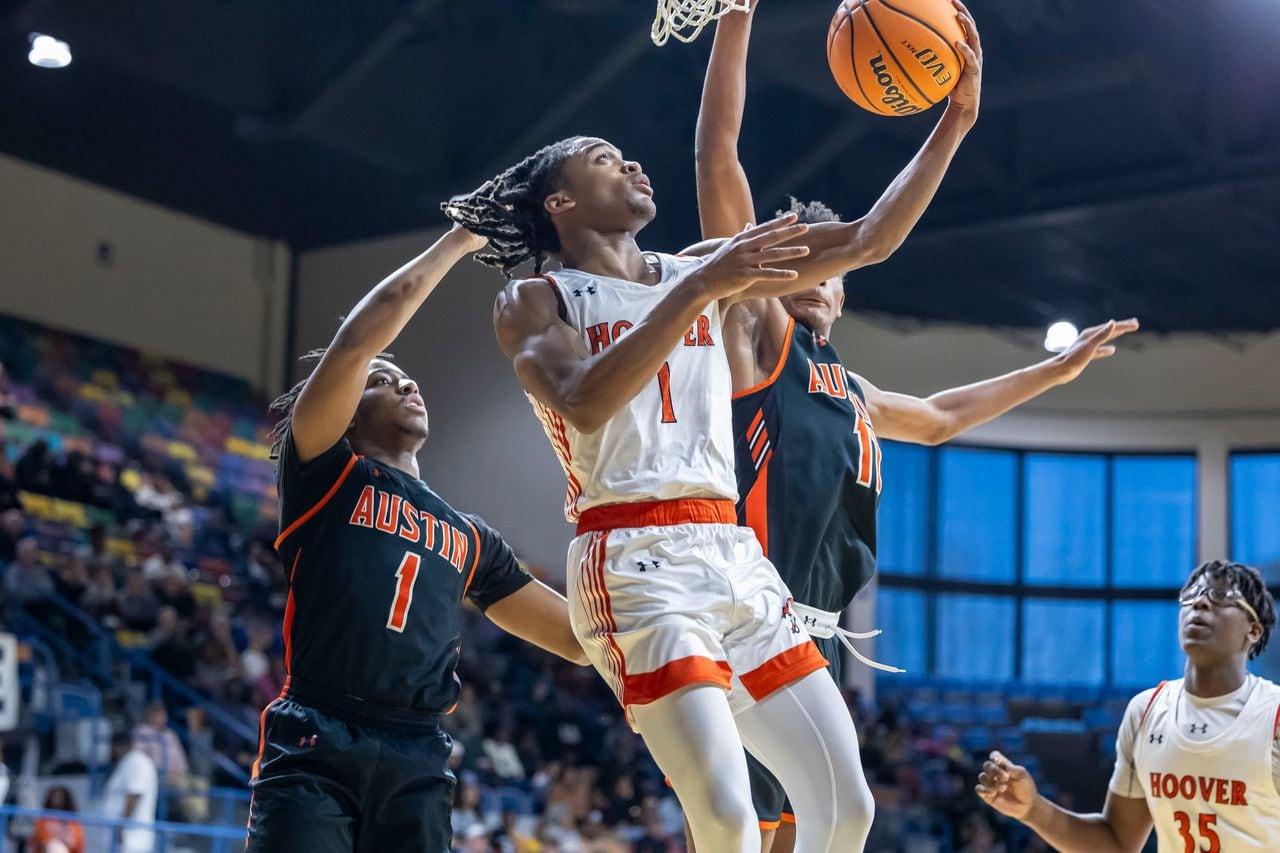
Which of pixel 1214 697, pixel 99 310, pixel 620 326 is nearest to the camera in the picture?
pixel 620 326

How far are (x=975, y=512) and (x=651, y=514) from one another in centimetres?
1862

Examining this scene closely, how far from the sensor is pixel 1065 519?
21766 mm

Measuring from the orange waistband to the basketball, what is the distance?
4.26ft

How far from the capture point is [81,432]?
54.5 ft

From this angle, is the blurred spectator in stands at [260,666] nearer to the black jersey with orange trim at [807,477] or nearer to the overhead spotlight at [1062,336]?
the overhead spotlight at [1062,336]

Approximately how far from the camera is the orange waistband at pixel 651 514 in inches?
138

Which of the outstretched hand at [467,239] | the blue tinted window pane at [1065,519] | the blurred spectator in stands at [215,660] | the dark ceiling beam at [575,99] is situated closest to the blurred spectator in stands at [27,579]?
the blurred spectator in stands at [215,660]

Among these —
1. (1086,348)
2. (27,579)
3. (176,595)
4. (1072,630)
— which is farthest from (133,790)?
(1072,630)

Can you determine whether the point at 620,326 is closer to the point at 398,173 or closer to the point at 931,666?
the point at 398,173

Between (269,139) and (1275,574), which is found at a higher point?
(269,139)

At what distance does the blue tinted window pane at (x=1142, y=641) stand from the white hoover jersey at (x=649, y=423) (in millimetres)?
19160

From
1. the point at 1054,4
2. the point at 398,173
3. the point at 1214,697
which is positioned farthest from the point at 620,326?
the point at 398,173

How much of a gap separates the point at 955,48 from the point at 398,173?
41.0ft

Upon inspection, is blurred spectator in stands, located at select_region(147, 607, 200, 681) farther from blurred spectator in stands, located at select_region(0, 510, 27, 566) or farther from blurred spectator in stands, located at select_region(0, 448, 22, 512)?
blurred spectator in stands, located at select_region(0, 448, 22, 512)
